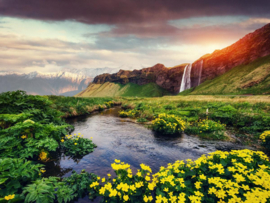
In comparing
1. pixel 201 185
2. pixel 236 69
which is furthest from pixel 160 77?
pixel 201 185

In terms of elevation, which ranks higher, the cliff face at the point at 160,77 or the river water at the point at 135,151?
the cliff face at the point at 160,77

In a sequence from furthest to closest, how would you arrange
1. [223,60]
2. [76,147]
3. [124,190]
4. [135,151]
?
[223,60], [135,151], [76,147], [124,190]

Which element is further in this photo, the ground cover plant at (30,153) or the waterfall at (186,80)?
the waterfall at (186,80)

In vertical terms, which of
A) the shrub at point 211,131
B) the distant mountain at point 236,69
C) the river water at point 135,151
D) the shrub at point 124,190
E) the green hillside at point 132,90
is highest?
the distant mountain at point 236,69

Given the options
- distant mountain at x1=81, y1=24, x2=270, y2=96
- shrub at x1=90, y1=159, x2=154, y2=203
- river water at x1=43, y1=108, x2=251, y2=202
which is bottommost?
river water at x1=43, y1=108, x2=251, y2=202

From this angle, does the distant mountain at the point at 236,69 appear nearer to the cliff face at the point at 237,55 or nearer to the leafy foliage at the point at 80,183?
the cliff face at the point at 237,55

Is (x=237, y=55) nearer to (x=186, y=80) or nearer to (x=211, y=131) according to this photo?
(x=186, y=80)

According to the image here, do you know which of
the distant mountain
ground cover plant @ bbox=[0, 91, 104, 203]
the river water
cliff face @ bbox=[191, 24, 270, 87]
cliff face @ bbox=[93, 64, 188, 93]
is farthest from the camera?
cliff face @ bbox=[93, 64, 188, 93]

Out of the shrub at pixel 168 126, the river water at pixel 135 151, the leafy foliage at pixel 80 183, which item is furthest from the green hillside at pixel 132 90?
the leafy foliage at pixel 80 183

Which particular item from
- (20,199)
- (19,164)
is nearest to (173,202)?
(20,199)

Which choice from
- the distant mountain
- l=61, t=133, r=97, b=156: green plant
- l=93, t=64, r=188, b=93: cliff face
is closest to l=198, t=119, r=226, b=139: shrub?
l=61, t=133, r=97, b=156: green plant

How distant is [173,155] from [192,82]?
385 feet

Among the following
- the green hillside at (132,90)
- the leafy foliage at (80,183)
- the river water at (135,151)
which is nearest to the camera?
the leafy foliage at (80,183)

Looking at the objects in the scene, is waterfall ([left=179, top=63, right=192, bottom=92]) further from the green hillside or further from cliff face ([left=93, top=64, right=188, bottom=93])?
the green hillside
